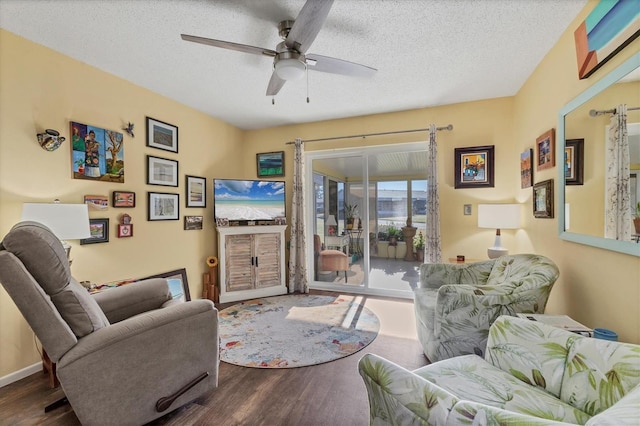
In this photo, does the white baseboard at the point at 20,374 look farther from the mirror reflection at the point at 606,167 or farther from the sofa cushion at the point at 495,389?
the mirror reflection at the point at 606,167

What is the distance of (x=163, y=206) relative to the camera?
328cm

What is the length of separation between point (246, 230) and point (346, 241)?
5.07ft

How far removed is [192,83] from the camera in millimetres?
2941

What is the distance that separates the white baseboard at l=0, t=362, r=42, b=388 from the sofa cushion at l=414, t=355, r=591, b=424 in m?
2.91

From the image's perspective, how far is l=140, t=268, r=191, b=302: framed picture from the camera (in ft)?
10.9

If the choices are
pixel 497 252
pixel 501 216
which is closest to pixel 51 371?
pixel 497 252

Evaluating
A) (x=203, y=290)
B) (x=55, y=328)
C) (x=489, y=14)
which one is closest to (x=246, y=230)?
(x=203, y=290)

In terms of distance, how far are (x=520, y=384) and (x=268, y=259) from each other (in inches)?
129

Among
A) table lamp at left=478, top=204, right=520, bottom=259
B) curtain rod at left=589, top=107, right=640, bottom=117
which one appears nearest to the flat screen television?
table lamp at left=478, top=204, right=520, bottom=259

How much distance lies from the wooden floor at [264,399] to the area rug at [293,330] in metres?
0.14

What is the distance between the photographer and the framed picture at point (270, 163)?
14.8ft

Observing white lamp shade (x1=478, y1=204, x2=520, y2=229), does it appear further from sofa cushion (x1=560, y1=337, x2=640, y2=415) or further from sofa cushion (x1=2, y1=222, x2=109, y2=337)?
sofa cushion (x1=2, y1=222, x2=109, y2=337)

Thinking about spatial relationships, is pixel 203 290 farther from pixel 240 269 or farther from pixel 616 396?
pixel 616 396

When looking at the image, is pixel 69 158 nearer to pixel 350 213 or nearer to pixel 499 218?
pixel 350 213
